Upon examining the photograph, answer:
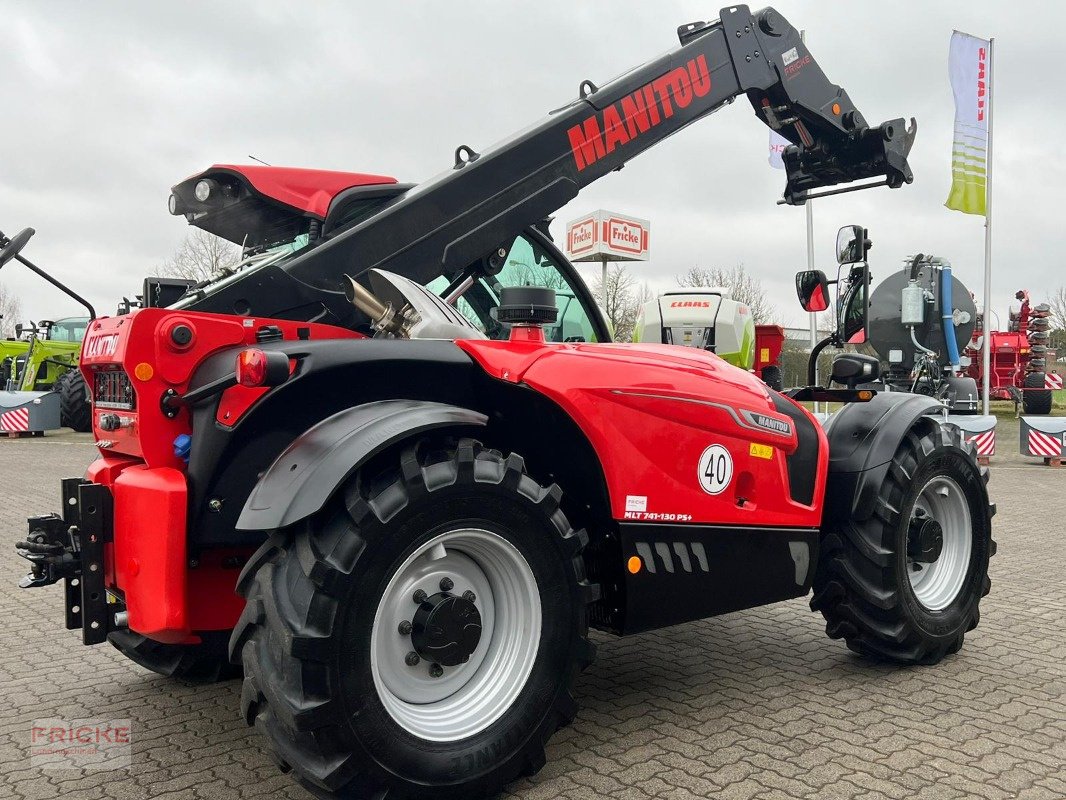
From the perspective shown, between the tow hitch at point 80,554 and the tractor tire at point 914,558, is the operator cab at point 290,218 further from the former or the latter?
the tractor tire at point 914,558

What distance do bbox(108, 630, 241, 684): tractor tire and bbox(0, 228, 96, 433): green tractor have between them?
49.5 ft

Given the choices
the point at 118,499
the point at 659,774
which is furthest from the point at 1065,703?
the point at 118,499

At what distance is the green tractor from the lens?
60.9 ft

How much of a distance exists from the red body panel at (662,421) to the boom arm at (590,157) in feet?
2.70

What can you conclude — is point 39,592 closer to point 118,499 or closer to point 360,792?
point 118,499

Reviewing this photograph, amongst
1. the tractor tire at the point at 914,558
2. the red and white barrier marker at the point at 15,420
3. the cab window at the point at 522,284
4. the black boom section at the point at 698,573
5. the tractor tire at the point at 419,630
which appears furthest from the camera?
the red and white barrier marker at the point at 15,420

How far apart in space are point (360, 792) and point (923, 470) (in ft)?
9.65

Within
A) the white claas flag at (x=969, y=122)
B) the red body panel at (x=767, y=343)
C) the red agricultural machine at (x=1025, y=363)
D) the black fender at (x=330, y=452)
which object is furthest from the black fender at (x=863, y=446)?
the red agricultural machine at (x=1025, y=363)

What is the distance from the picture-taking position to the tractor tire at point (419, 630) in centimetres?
257

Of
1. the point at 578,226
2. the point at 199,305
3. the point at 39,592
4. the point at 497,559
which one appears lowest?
the point at 39,592

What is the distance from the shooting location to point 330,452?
2709 millimetres

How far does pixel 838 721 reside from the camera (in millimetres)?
3586

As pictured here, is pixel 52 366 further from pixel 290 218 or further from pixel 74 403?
pixel 290 218

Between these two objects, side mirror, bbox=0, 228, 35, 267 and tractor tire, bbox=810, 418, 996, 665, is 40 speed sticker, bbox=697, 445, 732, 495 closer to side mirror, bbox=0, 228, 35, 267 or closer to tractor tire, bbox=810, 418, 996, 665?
tractor tire, bbox=810, 418, 996, 665
